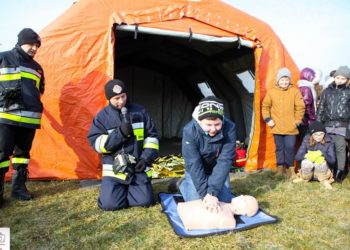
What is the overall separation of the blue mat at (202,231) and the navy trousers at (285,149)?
192cm

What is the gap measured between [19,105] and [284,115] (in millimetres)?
3450

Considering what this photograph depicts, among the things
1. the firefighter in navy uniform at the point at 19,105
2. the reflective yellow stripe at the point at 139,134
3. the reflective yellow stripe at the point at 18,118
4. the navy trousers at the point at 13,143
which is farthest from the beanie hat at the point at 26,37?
the reflective yellow stripe at the point at 139,134

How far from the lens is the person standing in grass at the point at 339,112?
4648mm

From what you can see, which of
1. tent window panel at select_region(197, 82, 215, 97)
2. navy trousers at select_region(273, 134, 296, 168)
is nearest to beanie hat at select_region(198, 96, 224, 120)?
navy trousers at select_region(273, 134, 296, 168)

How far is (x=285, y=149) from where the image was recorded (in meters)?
5.14

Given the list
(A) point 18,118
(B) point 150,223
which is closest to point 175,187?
(B) point 150,223

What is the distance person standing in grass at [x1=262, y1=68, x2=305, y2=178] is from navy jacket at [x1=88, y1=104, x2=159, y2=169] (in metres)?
2.16

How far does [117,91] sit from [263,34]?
2.88 metres

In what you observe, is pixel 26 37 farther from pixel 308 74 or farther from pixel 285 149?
pixel 308 74

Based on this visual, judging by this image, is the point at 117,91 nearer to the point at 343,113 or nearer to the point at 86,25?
the point at 86,25

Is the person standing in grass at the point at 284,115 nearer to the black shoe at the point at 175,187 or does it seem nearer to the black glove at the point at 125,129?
the black shoe at the point at 175,187

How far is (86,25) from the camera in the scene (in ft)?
15.4

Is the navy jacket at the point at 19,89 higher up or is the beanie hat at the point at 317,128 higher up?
Answer: the navy jacket at the point at 19,89

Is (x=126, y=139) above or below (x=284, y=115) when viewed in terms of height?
below
